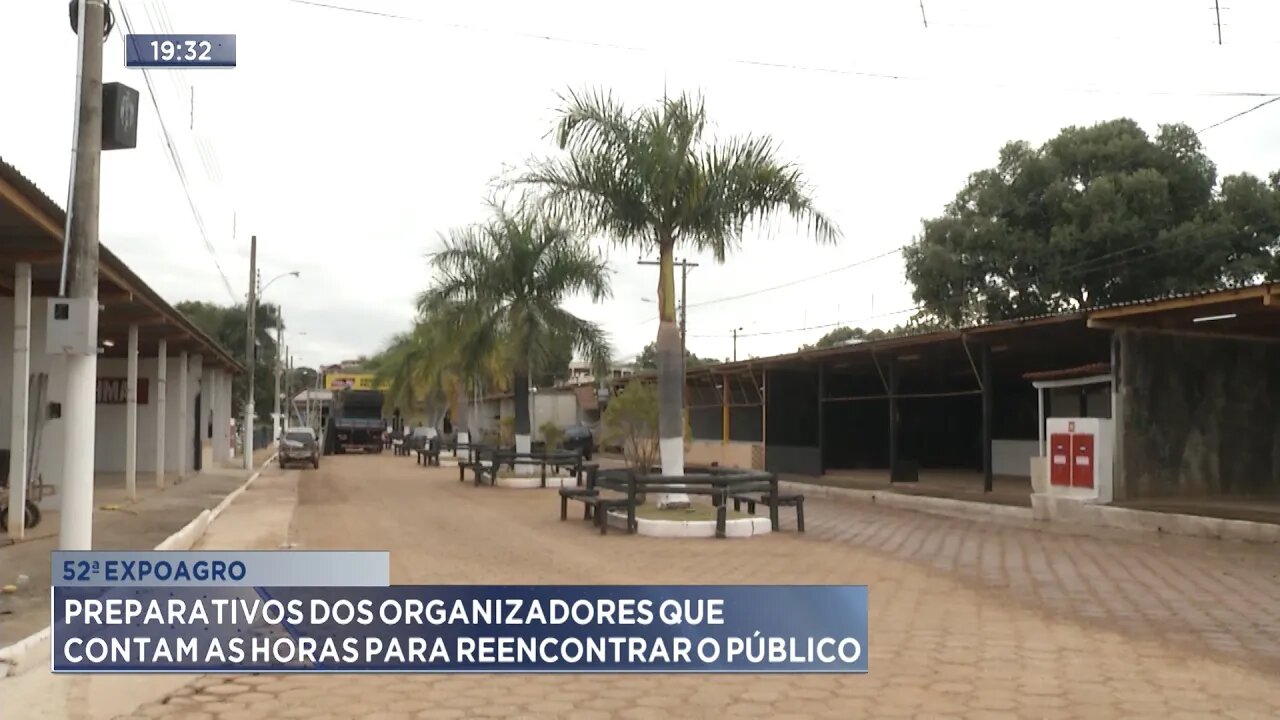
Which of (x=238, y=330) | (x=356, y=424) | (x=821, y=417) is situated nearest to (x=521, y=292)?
(x=821, y=417)

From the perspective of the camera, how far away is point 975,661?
755cm

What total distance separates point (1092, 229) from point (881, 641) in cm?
2717

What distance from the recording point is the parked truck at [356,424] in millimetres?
52094

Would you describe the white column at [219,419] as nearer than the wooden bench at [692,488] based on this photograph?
No

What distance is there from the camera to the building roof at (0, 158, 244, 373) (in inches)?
417

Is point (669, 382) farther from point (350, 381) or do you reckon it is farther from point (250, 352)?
point (350, 381)

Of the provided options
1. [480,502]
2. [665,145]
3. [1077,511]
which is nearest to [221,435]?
[480,502]

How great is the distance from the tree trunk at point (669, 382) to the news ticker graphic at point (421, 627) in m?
7.88

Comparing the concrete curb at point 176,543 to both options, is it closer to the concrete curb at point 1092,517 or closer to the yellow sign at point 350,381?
the concrete curb at point 1092,517

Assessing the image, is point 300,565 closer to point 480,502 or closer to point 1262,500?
point 480,502

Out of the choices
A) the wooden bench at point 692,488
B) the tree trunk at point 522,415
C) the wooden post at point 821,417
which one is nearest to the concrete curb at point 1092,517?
the wooden post at point 821,417

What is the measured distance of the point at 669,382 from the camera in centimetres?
1653

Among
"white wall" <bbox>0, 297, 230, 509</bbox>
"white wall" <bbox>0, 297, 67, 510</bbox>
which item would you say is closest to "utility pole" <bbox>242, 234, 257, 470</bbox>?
"white wall" <bbox>0, 297, 230, 509</bbox>

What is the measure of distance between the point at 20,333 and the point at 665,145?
8.83 meters
